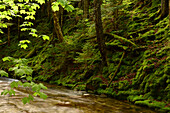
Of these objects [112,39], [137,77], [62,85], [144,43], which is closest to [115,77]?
[137,77]

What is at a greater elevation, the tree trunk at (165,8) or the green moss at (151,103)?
the tree trunk at (165,8)

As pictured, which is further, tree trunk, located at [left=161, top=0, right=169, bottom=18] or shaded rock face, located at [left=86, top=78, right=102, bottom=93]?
tree trunk, located at [left=161, top=0, right=169, bottom=18]

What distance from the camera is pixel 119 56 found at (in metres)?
8.70

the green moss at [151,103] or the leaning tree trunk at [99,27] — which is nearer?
the green moss at [151,103]

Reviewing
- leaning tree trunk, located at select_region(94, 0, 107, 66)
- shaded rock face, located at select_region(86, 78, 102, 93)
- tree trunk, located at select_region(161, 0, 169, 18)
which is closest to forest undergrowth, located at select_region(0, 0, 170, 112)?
shaded rock face, located at select_region(86, 78, 102, 93)

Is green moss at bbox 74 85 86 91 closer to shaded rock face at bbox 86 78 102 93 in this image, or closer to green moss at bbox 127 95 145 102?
shaded rock face at bbox 86 78 102 93

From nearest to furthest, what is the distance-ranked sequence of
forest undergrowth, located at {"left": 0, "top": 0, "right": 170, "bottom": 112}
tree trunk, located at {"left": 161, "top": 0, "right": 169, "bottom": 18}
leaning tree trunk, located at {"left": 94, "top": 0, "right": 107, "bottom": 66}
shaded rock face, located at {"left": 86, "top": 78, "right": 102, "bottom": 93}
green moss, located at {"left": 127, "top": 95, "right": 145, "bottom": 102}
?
green moss, located at {"left": 127, "top": 95, "right": 145, "bottom": 102} → forest undergrowth, located at {"left": 0, "top": 0, "right": 170, "bottom": 112} → shaded rock face, located at {"left": 86, "top": 78, "right": 102, "bottom": 93} → leaning tree trunk, located at {"left": 94, "top": 0, "right": 107, "bottom": 66} → tree trunk, located at {"left": 161, "top": 0, "right": 169, "bottom": 18}

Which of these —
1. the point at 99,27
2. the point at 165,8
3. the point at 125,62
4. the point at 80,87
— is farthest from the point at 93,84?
the point at 165,8

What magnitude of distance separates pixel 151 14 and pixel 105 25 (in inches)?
135

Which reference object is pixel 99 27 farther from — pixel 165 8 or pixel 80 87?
pixel 165 8

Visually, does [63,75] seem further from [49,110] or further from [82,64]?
[49,110]

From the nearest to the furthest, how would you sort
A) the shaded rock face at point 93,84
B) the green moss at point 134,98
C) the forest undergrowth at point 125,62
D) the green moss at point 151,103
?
the green moss at point 151,103, the green moss at point 134,98, the forest undergrowth at point 125,62, the shaded rock face at point 93,84

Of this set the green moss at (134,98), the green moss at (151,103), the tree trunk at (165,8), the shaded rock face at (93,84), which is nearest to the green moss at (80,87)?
the shaded rock face at (93,84)

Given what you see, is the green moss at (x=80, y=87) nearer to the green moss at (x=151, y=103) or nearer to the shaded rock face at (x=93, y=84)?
the shaded rock face at (x=93, y=84)
